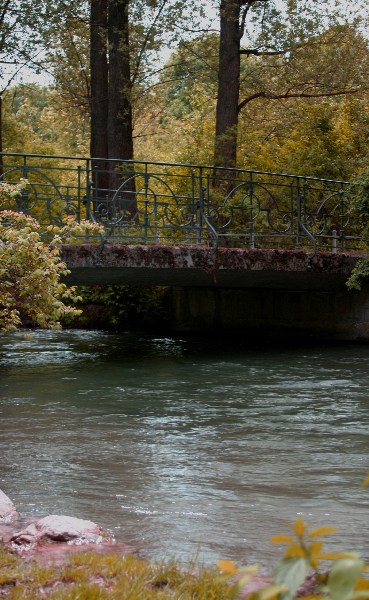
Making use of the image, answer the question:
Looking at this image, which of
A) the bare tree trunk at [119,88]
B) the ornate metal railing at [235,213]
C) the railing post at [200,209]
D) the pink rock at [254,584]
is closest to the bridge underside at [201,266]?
the ornate metal railing at [235,213]

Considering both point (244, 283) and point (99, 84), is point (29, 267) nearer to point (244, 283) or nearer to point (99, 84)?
point (244, 283)

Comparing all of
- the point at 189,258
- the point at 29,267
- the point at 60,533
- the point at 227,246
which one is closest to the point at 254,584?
the point at 60,533

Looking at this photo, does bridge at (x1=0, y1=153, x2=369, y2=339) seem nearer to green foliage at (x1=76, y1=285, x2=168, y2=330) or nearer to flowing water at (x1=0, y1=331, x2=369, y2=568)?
green foliage at (x1=76, y1=285, x2=168, y2=330)

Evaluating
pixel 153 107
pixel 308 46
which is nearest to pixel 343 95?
pixel 308 46

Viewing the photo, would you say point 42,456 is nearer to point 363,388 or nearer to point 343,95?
point 363,388

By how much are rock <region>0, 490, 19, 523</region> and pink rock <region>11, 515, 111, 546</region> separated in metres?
0.33

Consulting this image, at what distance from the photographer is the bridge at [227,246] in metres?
13.3

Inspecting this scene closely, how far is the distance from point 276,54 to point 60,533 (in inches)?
687

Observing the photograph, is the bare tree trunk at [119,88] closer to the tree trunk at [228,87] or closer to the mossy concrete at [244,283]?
the tree trunk at [228,87]

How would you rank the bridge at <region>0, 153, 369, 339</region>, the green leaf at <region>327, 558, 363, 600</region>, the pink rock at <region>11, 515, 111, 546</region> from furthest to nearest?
the bridge at <region>0, 153, 369, 339</region> < the pink rock at <region>11, 515, 111, 546</region> < the green leaf at <region>327, 558, 363, 600</region>

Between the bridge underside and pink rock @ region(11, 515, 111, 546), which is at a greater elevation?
the bridge underside

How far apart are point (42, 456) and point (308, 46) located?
52.3 ft

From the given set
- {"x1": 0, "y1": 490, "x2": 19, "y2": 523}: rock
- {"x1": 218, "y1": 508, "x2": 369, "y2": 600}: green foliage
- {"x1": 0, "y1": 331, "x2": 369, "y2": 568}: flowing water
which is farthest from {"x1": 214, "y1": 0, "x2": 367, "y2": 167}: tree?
{"x1": 218, "y1": 508, "x2": 369, "y2": 600}: green foliage

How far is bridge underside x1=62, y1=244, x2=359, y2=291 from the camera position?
1309cm
